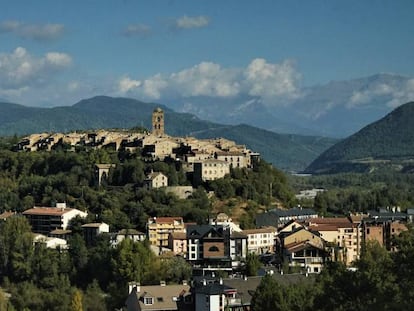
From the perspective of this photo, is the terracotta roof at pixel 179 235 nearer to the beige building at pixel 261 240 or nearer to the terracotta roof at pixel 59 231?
the beige building at pixel 261 240

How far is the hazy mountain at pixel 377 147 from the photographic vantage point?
113000mm

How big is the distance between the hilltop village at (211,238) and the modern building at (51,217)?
38 millimetres

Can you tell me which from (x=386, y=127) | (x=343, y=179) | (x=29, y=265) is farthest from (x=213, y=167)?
(x=386, y=127)

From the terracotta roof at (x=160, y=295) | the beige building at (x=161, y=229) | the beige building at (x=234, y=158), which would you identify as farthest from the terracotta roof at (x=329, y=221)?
the terracotta roof at (x=160, y=295)

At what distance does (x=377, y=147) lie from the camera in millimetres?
123312

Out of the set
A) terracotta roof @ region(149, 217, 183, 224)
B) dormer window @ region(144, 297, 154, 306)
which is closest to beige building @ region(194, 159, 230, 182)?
terracotta roof @ region(149, 217, 183, 224)

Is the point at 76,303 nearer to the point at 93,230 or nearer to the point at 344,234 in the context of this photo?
the point at 93,230

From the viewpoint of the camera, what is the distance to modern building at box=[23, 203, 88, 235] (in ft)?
124

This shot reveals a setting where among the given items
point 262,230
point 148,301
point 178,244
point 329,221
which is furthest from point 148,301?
point 329,221

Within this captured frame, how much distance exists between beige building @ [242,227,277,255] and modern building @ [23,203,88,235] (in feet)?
22.2

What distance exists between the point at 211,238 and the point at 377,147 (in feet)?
300

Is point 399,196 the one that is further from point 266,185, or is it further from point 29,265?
point 29,265

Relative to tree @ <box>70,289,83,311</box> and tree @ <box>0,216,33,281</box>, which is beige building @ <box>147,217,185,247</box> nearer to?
tree @ <box>0,216,33,281</box>

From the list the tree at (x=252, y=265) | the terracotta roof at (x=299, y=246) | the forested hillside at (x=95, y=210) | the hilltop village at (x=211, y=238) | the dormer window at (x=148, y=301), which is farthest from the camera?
the terracotta roof at (x=299, y=246)
